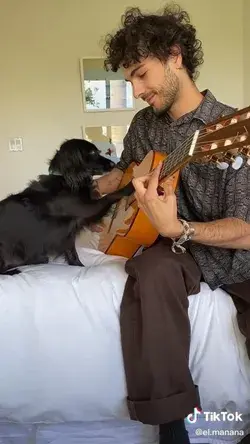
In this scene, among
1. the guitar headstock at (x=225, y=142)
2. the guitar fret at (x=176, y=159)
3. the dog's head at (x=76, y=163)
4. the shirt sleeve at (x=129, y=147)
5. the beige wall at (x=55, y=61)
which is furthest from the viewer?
the beige wall at (x=55, y=61)

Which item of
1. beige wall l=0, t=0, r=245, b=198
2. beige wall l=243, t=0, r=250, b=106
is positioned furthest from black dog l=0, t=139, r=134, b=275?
beige wall l=243, t=0, r=250, b=106

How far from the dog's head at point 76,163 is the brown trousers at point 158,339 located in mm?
646

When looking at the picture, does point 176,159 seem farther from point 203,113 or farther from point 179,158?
point 203,113

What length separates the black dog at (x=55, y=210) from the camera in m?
1.59

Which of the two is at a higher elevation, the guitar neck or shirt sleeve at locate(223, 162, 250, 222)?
the guitar neck

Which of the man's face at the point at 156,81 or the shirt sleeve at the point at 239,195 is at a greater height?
the man's face at the point at 156,81

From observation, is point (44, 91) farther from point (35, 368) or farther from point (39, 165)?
point (35, 368)

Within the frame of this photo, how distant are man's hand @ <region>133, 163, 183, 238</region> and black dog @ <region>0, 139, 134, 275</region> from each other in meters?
0.49

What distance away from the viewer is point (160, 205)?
1049 mm

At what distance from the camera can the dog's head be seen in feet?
5.65

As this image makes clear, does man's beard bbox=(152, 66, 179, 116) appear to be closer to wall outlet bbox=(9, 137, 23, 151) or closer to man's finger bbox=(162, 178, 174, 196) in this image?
man's finger bbox=(162, 178, 174, 196)

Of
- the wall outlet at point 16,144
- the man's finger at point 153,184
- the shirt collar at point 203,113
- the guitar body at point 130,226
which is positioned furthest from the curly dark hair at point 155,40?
the wall outlet at point 16,144

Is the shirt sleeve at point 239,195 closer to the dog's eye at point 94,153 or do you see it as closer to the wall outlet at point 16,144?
the dog's eye at point 94,153

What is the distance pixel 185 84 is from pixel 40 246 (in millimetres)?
735
